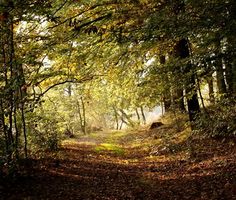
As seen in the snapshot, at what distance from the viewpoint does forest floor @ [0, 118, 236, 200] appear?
9.75 m

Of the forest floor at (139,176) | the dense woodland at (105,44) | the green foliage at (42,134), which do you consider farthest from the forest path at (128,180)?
the green foliage at (42,134)

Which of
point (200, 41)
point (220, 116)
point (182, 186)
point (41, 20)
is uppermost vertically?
point (41, 20)

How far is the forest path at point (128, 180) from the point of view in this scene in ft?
31.8

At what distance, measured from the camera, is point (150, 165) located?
1448 centimetres

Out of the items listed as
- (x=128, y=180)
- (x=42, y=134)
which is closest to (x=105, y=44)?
(x=128, y=180)

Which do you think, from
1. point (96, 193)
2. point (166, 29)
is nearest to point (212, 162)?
point (96, 193)

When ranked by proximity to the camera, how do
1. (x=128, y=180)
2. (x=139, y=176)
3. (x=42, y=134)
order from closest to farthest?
(x=128, y=180)
(x=139, y=176)
(x=42, y=134)

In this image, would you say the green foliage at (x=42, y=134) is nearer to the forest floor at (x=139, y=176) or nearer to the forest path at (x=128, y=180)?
the forest floor at (x=139, y=176)

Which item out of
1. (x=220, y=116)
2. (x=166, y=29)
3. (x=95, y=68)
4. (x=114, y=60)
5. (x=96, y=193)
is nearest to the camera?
(x=166, y=29)

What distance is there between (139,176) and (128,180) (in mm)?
686

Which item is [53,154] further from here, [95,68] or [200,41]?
[200,41]

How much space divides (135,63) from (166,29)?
6626 millimetres

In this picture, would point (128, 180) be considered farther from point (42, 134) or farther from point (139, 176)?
point (42, 134)

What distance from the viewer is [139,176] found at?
40.9 ft
